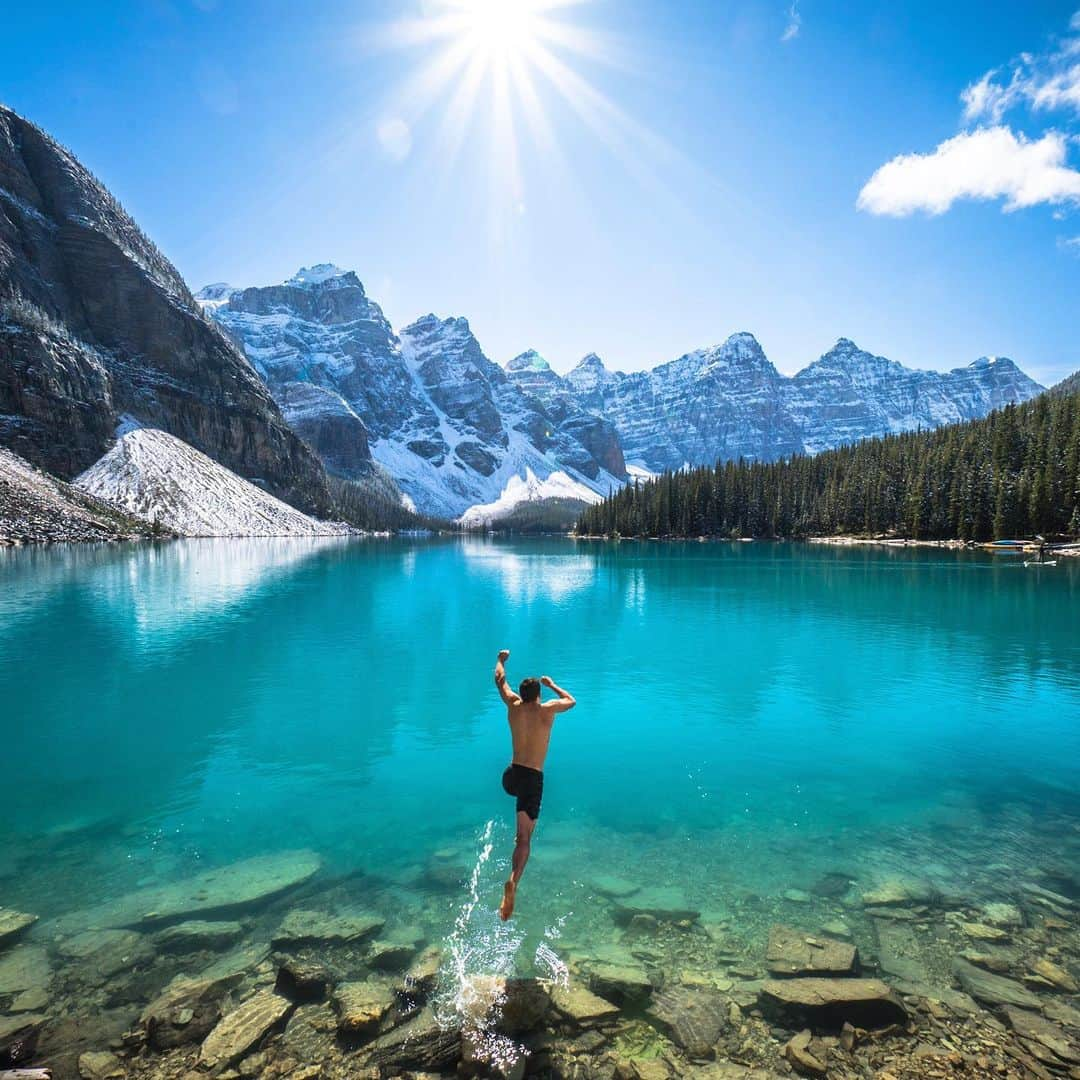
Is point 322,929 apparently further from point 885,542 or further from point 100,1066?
point 885,542

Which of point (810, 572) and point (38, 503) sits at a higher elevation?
point (38, 503)

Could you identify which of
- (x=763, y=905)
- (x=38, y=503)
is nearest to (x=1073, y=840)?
(x=763, y=905)

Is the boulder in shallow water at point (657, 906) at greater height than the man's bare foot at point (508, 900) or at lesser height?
lesser

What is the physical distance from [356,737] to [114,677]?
1565cm

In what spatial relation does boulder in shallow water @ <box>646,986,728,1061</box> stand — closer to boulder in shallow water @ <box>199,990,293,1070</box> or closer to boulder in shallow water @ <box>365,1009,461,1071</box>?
boulder in shallow water @ <box>365,1009,461,1071</box>

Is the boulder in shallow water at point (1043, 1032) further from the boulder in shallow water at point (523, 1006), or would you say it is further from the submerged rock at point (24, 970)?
the submerged rock at point (24, 970)

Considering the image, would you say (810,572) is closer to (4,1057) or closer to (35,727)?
(35,727)

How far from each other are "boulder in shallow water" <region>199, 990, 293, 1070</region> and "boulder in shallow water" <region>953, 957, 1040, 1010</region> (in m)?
9.81

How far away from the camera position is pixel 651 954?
10.3m

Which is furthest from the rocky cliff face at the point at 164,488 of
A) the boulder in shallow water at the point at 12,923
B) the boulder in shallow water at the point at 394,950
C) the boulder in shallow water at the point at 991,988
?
the boulder in shallow water at the point at 991,988

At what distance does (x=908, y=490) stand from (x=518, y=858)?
141 m

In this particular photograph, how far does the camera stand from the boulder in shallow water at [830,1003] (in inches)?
340

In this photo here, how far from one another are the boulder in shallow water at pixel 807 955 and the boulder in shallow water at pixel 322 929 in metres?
6.56

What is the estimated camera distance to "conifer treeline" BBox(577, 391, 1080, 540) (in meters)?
102
